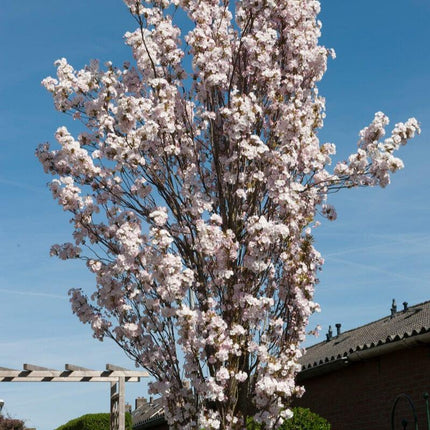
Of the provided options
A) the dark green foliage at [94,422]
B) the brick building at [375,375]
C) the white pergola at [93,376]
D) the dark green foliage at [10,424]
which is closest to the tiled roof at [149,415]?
the dark green foliage at [94,422]

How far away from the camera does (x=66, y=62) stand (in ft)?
33.8

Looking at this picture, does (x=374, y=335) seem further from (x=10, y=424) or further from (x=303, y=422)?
(x=10, y=424)

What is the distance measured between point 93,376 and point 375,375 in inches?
297

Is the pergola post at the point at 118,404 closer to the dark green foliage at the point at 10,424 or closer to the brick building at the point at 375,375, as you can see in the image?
the brick building at the point at 375,375

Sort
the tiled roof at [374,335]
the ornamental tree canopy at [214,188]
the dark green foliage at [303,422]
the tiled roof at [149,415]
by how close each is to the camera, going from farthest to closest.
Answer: the tiled roof at [149,415], the tiled roof at [374,335], the dark green foliage at [303,422], the ornamental tree canopy at [214,188]

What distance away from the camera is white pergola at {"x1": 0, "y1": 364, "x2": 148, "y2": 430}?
1733 cm

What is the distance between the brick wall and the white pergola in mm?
4692

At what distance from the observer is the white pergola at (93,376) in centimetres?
1733

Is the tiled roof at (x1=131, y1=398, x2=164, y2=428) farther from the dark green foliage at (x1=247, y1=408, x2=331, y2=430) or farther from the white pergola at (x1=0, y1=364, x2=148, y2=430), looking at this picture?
the dark green foliage at (x1=247, y1=408, x2=331, y2=430)

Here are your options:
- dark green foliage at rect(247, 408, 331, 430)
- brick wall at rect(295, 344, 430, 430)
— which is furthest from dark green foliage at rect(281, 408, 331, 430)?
brick wall at rect(295, 344, 430, 430)

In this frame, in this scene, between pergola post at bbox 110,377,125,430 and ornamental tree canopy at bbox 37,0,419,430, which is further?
pergola post at bbox 110,377,125,430

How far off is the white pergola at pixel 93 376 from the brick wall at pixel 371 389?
469cm

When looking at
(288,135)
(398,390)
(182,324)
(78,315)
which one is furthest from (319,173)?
(398,390)

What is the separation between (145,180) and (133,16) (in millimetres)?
2480
